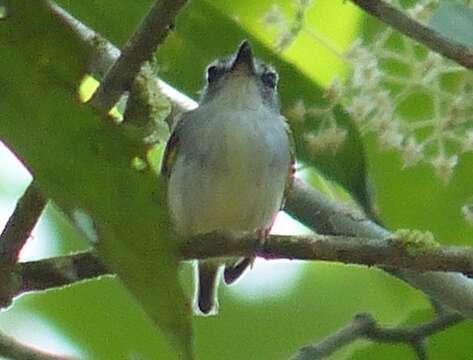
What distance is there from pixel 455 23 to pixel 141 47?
0.59ft

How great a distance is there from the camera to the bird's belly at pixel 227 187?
65.4 inches

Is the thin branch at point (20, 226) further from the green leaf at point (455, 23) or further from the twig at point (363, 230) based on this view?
the twig at point (363, 230)

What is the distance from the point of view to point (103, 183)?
0.43m

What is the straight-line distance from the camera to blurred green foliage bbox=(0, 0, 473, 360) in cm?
98

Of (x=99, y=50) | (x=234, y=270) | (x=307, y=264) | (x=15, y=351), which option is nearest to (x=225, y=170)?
(x=234, y=270)

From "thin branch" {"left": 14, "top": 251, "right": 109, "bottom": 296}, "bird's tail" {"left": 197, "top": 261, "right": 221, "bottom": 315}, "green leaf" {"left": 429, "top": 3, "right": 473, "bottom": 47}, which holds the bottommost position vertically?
"bird's tail" {"left": 197, "top": 261, "right": 221, "bottom": 315}

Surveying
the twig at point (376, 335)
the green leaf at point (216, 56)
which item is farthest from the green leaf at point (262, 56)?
the twig at point (376, 335)

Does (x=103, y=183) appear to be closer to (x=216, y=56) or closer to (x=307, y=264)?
(x=216, y=56)

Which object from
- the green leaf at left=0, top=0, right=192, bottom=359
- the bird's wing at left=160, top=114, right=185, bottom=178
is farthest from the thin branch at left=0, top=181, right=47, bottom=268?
the bird's wing at left=160, top=114, right=185, bottom=178

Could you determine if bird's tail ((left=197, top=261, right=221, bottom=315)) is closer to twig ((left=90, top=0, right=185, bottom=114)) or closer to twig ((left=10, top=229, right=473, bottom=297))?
twig ((left=10, top=229, right=473, bottom=297))

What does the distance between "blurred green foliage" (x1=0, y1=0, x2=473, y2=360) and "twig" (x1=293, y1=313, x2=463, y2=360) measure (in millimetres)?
14

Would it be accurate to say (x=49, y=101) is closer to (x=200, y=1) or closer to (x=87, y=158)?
(x=87, y=158)

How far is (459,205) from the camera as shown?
41.9 inches

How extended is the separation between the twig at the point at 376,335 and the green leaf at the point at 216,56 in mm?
122
